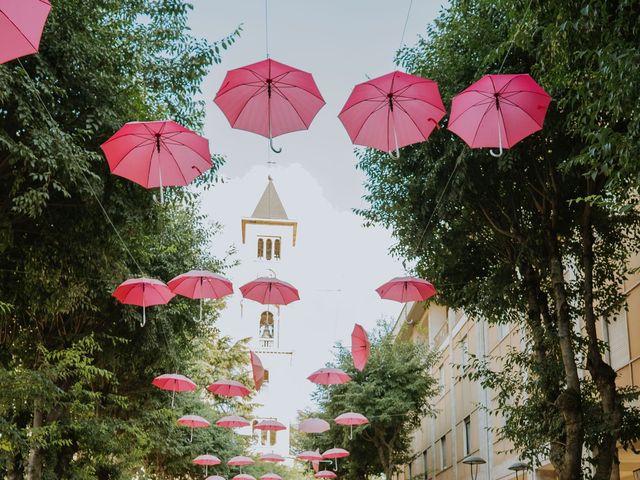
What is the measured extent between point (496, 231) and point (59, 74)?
331 inches

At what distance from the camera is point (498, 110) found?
35.8ft

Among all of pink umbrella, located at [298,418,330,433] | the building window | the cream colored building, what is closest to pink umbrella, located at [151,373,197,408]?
the cream colored building

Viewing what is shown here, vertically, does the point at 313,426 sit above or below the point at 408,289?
below

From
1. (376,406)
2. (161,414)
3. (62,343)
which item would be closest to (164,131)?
(62,343)

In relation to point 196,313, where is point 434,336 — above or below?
above

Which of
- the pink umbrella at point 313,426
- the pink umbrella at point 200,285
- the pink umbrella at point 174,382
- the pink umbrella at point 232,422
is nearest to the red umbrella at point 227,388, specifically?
the pink umbrella at point 174,382

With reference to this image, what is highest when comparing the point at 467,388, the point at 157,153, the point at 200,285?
the point at 467,388

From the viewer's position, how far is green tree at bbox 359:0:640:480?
41.5 feet

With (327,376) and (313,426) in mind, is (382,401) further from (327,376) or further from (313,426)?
(327,376)

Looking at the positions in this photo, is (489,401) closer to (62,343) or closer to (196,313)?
(196,313)

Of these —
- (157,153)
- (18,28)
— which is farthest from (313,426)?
(18,28)

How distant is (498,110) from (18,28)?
6.15m

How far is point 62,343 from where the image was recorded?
2023cm

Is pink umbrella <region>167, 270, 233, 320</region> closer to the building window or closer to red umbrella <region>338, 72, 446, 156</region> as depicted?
red umbrella <region>338, 72, 446, 156</region>
